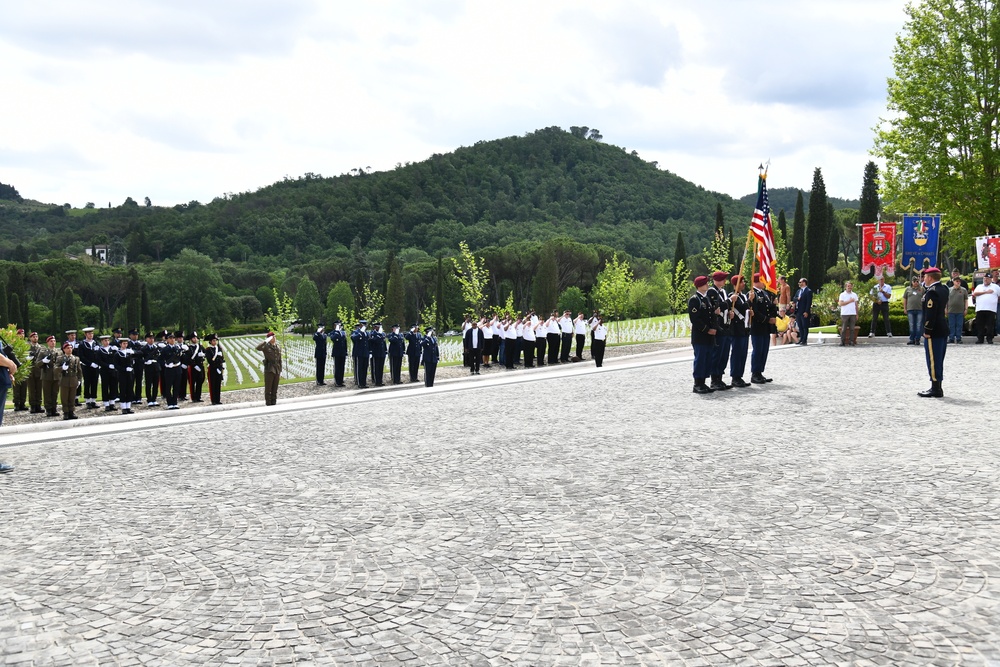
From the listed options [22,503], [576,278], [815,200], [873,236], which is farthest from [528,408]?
[576,278]

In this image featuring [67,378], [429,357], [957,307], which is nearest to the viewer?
[67,378]

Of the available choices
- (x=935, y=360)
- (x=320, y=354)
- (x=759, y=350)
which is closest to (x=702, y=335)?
(x=759, y=350)

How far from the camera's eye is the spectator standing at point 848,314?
2108cm

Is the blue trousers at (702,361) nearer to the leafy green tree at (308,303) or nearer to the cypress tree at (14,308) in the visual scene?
the cypress tree at (14,308)

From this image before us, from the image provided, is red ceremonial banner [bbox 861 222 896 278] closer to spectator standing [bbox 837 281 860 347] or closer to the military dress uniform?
spectator standing [bbox 837 281 860 347]

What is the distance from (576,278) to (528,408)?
288 ft

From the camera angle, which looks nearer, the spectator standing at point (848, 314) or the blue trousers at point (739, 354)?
the blue trousers at point (739, 354)

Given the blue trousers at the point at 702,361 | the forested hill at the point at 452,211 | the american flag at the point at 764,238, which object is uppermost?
the forested hill at the point at 452,211

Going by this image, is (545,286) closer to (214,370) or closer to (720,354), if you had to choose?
(214,370)

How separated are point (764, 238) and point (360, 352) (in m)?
11.2

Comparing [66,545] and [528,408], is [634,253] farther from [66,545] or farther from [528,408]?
[66,545]

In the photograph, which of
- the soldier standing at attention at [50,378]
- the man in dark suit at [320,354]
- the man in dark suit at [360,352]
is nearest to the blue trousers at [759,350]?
the man in dark suit at [360,352]

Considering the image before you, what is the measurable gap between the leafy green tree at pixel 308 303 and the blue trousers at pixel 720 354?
85.7 m

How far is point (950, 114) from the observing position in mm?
30359
